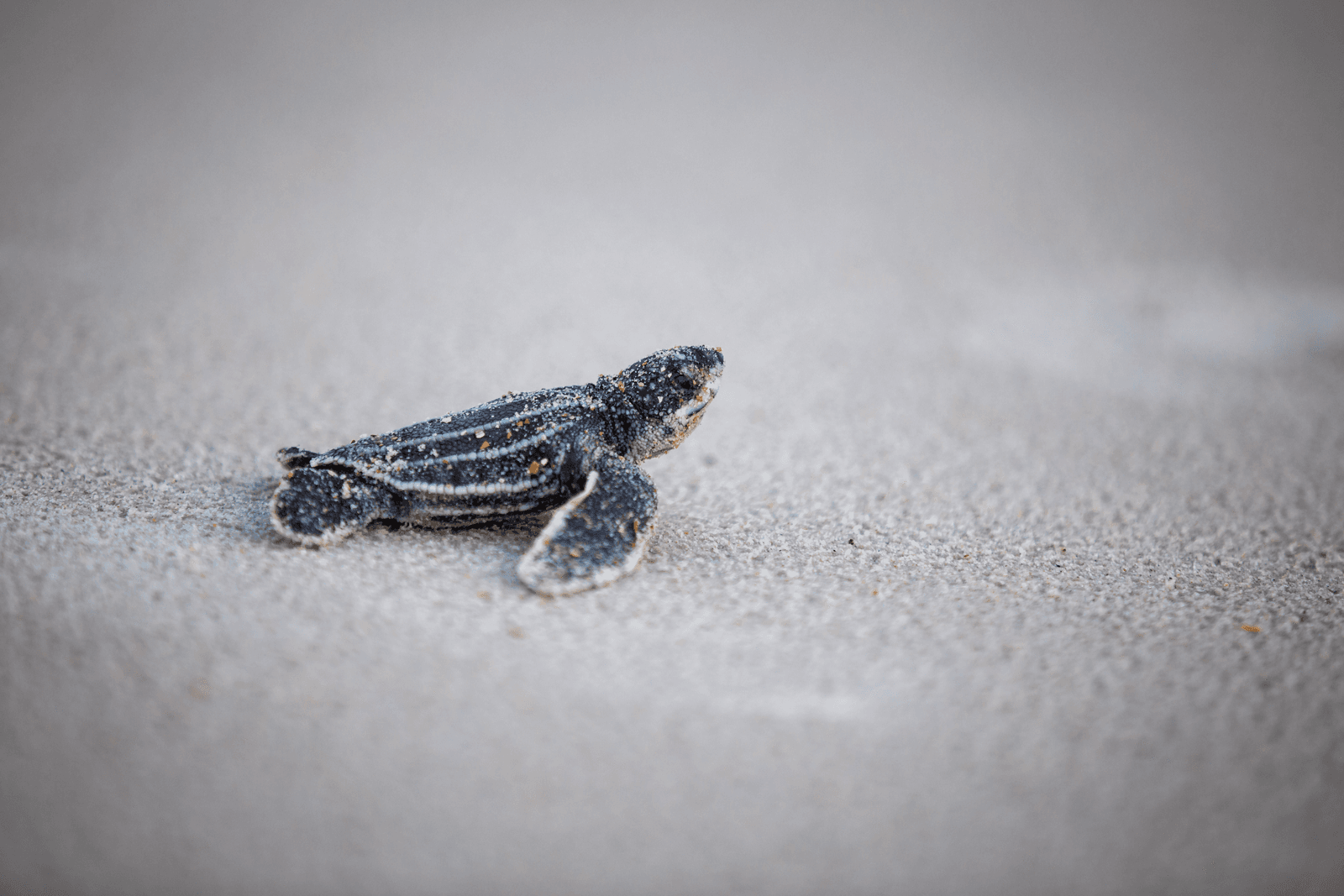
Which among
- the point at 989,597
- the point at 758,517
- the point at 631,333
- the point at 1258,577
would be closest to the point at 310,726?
the point at 758,517

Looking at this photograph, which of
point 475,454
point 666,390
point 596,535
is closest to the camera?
point 596,535

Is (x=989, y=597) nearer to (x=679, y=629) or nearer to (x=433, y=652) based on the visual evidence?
(x=679, y=629)

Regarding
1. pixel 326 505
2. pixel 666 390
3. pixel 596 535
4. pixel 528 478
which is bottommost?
pixel 326 505

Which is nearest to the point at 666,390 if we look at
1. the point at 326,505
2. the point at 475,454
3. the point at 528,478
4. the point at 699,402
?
the point at 699,402

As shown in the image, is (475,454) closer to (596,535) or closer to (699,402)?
(596,535)

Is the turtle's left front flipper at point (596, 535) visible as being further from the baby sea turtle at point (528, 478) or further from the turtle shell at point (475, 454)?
the turtle shell at point (475, 454)

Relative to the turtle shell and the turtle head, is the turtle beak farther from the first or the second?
the turtle shell

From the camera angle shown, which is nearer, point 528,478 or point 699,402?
point 528,478
